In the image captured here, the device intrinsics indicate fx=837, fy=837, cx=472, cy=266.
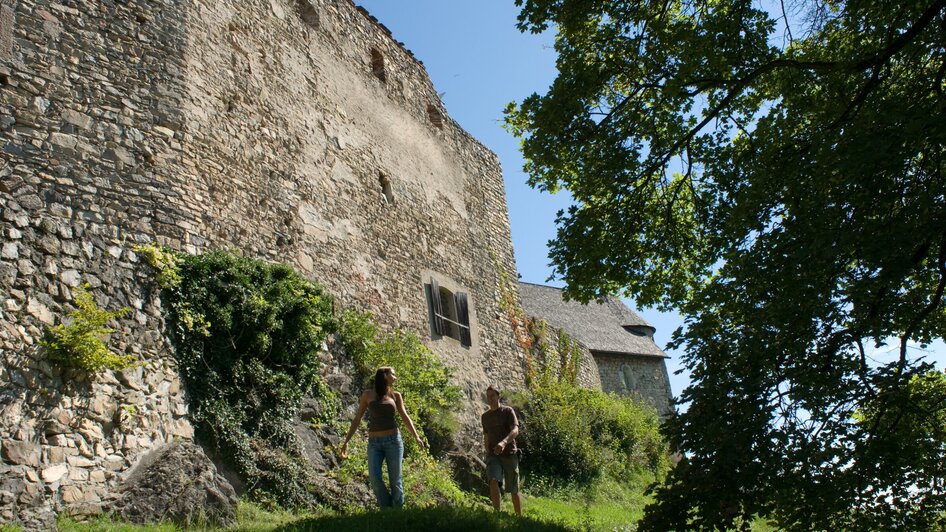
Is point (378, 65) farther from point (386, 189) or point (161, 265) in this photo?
point (161, 265)

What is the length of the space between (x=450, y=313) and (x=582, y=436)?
3.11m

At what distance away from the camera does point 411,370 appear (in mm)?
11898

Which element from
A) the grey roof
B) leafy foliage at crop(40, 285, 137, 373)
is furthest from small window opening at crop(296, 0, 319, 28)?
the grey roof

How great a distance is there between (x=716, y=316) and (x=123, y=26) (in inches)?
294

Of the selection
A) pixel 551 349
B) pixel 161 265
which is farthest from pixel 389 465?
pixel 551 349

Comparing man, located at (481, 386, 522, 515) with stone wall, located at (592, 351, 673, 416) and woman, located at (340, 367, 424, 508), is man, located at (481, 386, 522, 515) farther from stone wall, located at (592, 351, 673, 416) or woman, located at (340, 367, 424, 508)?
stone wall, located at (592, 351, 673, 416)

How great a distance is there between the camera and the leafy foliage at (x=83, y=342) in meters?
7.17

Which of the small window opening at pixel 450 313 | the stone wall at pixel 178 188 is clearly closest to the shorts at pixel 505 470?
the stone wall at pixel 178 188

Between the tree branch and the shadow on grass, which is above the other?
the tree branch

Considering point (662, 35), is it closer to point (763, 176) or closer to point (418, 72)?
point (763, 176)

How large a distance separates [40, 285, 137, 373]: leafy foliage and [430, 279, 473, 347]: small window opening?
Answer: 22.3 feet

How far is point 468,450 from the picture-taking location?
11938 millimetres

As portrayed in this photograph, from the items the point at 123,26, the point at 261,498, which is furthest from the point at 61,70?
the point at 261,498

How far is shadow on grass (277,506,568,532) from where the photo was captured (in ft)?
20.9
